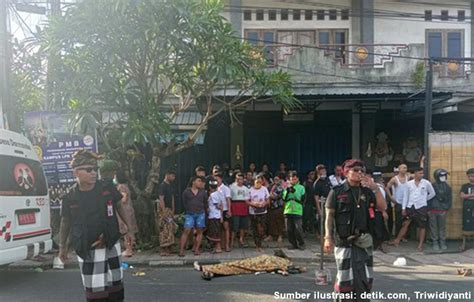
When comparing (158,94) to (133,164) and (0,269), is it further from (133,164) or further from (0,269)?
(0,269)

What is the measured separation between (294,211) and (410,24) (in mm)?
9910

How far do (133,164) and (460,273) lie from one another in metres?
7.16

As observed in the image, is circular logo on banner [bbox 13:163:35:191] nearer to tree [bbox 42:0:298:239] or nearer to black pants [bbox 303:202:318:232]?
tree [bbox 42:0:298:239]

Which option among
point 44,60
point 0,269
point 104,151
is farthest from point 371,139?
point 0,269

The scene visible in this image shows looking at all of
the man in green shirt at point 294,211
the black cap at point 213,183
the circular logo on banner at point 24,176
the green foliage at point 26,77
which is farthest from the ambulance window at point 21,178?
the man in green shirt at point 294,211

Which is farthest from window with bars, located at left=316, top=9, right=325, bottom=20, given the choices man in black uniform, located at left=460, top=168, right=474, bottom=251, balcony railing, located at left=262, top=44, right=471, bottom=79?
man in black uniform, located at left=460, top=168, right=474, bottom=251

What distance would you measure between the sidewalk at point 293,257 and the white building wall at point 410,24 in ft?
28.1

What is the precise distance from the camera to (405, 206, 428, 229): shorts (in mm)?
10281

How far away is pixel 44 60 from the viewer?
9539 mm

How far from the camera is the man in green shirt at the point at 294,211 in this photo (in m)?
10.1

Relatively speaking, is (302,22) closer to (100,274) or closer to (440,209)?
(440,209)

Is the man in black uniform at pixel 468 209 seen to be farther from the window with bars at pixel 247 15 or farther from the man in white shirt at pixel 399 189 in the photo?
the window with bars at pixel 247 15

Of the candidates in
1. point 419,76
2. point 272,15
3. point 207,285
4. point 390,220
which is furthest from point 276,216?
point 272,15

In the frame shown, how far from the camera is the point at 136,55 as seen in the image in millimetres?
9172
